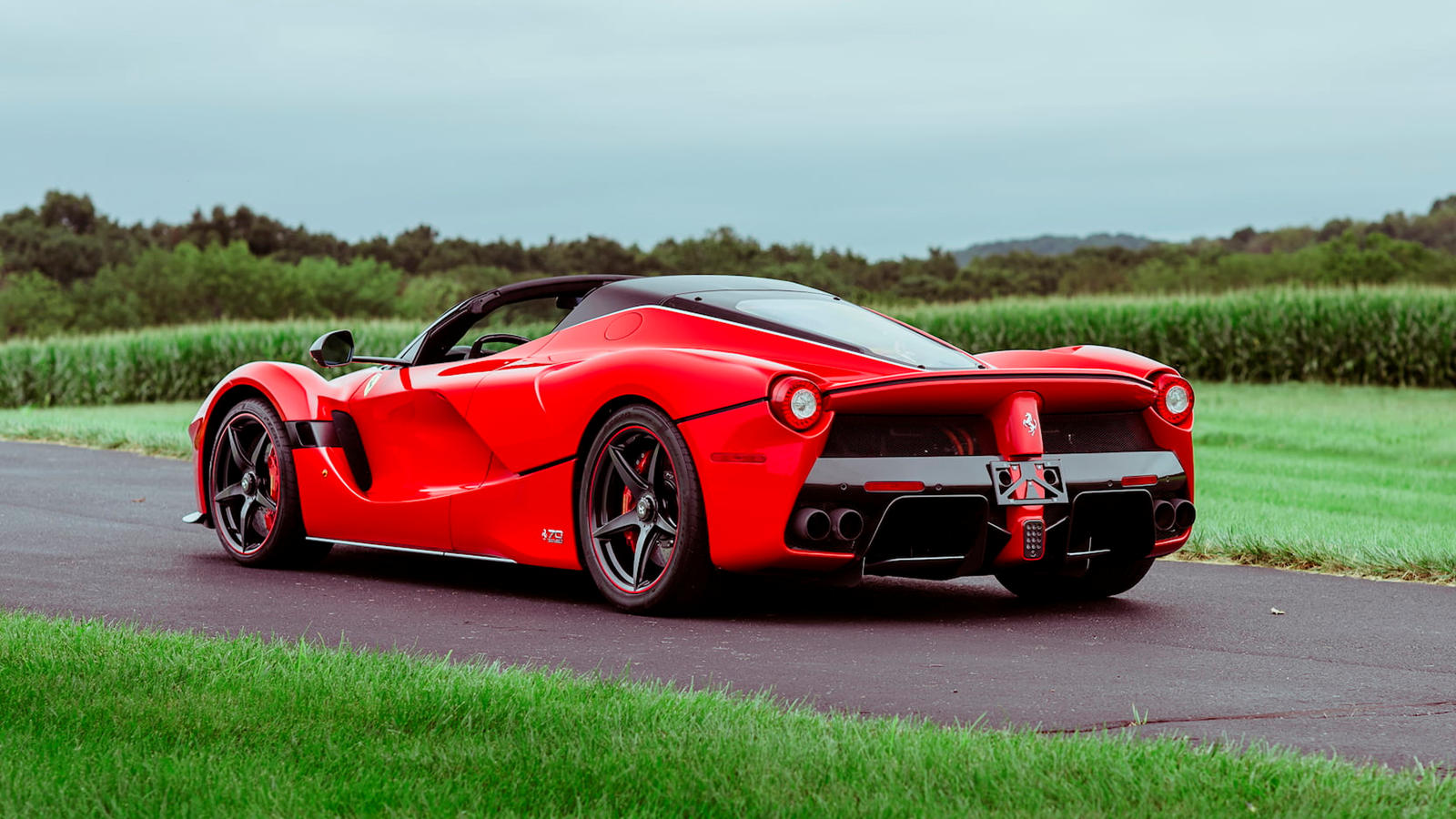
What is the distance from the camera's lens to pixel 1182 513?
6.60m

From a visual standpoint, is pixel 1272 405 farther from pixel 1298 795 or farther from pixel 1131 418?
pixel 1298 795

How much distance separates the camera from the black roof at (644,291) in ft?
22.4

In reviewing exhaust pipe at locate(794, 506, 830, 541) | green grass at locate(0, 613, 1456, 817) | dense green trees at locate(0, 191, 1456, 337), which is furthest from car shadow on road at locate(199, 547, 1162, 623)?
dense green trees at locate(0, 191, 1456, 337)

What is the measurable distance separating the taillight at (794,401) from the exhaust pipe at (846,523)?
1.09ft

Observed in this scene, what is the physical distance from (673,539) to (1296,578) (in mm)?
3293

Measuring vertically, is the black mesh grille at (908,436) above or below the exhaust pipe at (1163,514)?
above

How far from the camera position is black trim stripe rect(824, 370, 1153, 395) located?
19.2ft

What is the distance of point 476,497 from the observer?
691cm

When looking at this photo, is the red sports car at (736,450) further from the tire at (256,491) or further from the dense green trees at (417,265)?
the dense green trees at (417,265)

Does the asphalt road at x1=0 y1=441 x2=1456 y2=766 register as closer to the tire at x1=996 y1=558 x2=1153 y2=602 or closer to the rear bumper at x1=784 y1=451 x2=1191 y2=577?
the tire at x1=996 y1=558 x2=1153 y2=602

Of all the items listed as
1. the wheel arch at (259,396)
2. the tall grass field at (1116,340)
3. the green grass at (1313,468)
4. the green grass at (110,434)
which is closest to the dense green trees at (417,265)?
the tall grass field at (1116,340)

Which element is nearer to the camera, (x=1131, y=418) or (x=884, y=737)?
(x=884, y=737)

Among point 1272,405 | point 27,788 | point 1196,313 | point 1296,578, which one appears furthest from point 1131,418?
point 1196,313

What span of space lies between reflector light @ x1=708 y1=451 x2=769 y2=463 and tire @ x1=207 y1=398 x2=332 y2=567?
9.01 feet
